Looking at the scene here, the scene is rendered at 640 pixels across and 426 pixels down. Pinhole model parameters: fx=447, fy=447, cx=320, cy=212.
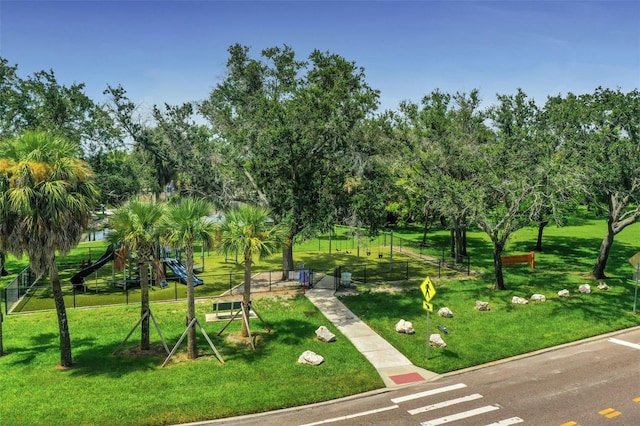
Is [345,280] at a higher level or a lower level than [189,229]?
lower

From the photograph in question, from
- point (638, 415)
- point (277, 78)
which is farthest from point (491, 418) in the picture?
point (277, 78)

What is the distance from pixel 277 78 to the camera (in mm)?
28844

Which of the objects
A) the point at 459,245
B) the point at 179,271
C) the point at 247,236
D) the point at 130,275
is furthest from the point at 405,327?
the point at 130,275

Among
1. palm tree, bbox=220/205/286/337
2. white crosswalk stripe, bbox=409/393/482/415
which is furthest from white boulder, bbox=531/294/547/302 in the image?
palm tree, bbox=220/205/286/337

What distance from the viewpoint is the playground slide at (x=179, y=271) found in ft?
94.3

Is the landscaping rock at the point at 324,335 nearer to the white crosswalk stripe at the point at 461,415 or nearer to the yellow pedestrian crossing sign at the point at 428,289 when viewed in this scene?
the yellow pedestrian crossing sign at the point at 428,289

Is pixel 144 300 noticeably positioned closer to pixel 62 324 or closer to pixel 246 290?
pixel 62 324

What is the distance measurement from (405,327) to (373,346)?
83.7 inches

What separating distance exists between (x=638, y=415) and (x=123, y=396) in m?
15.4

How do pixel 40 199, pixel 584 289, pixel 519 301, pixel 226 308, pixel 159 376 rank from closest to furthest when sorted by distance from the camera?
pixel 40 199
pixel 159 376
pixel 226 308
pixel 519 301
pixel 584 289

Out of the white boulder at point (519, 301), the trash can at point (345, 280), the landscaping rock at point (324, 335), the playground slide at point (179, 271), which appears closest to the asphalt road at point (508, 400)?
the landscaping rock at point (324, 335)

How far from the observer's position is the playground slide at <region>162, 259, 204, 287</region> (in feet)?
94.3

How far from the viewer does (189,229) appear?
1639 centimetres

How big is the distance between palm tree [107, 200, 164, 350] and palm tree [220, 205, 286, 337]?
104 inches
